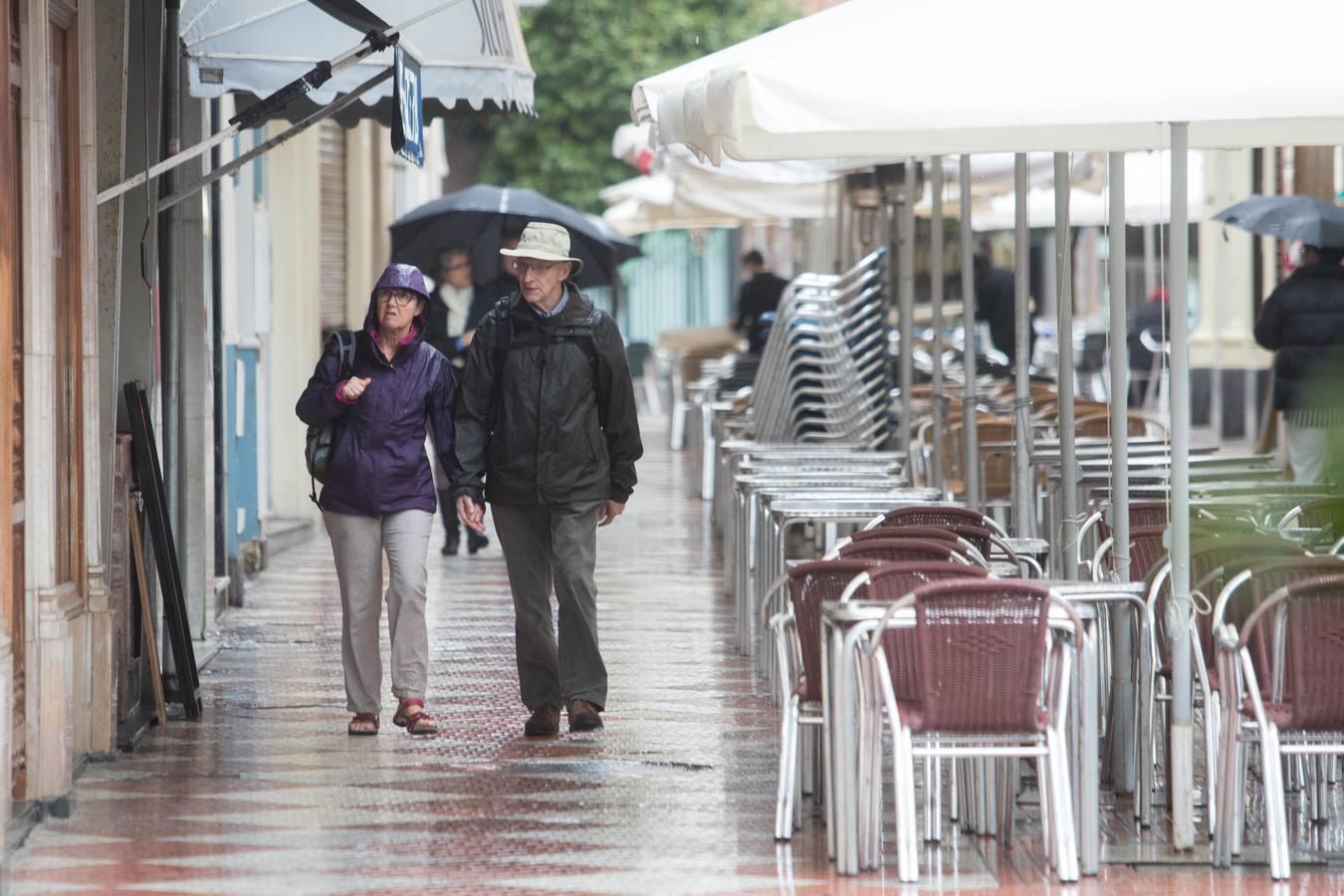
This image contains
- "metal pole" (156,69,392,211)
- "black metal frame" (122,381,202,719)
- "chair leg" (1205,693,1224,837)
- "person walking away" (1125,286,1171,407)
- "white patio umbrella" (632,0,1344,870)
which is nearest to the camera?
"white patio umbrella" (632,0,1344,870)

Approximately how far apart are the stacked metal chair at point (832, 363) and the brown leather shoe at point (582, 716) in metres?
4.75

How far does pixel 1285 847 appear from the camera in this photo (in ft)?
20.7

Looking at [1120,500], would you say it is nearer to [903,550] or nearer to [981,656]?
[903,550]

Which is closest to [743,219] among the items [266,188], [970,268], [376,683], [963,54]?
[266,188]

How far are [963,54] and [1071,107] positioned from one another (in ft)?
1.07

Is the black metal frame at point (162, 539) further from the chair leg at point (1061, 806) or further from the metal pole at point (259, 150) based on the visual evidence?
the chair leg at point (1061, 806)

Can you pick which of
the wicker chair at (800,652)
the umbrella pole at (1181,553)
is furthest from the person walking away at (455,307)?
the umbrella pole at (1181,553)

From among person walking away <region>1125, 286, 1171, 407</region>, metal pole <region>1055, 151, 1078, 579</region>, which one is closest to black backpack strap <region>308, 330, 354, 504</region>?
metal pole <region>1055, 151, 1078, 579</region>

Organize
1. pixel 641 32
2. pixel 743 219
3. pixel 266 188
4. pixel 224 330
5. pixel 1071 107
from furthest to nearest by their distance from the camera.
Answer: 1. pixel 641 32
2. pixel 743 219
3. pixel 266 188
4. pixel 224 330
5. pixel 1071 107

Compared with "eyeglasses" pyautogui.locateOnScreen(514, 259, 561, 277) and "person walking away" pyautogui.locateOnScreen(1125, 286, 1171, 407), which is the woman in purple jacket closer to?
"eyeglasses" pyautogui.locateOnScreen(514, 259, 561, 277)

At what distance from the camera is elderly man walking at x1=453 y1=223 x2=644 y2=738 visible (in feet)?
27.3

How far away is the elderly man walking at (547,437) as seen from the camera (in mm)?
8312

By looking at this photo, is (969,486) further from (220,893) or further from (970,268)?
(220,893)

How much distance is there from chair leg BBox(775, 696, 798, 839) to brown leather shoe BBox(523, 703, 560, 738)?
6.51ft
